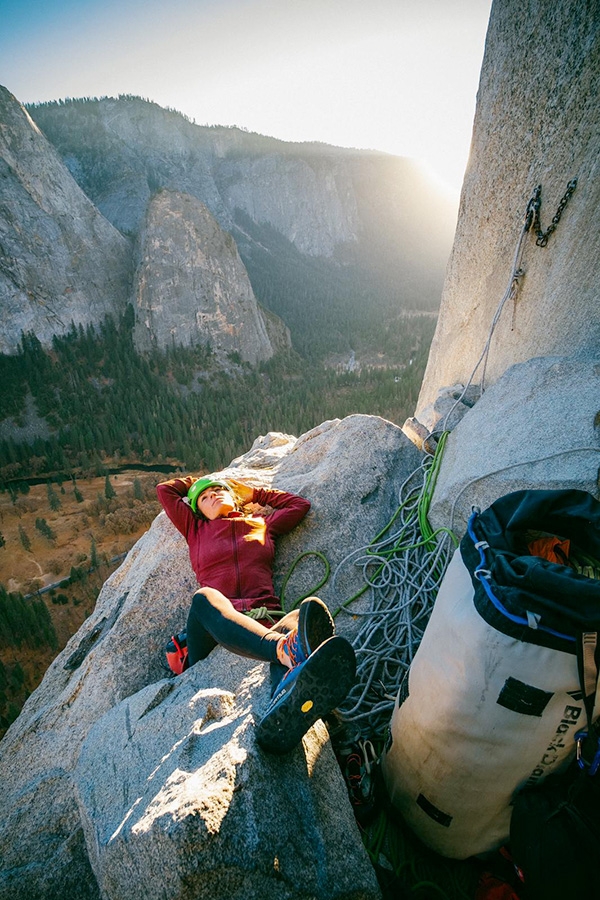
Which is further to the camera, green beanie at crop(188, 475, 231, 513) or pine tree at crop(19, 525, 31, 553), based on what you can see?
pine tree at crop(19, 525, 31, 553)

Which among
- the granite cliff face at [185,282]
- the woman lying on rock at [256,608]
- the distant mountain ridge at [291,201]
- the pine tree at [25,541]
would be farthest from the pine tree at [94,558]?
the distant mountain ridge at [291,201]

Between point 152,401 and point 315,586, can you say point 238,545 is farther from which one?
point 152,401

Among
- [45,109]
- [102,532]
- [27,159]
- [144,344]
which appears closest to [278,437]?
[102,532]

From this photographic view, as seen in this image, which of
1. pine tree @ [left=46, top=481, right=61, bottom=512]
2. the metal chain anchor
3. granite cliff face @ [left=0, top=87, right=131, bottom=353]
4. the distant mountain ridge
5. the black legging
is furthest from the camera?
the distant mountain ridge

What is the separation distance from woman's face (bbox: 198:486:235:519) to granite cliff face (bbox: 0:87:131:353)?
2114cm

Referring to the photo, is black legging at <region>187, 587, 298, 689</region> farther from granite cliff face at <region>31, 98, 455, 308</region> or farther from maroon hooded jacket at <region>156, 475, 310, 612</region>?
granite cliff face at <region>31, 98, 455, 308</region>

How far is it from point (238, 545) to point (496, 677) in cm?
182

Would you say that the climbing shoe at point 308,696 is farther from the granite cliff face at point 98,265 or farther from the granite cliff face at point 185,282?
the granite cliff face at point 185,282

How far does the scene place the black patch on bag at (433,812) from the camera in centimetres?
157

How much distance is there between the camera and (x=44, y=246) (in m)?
20.6

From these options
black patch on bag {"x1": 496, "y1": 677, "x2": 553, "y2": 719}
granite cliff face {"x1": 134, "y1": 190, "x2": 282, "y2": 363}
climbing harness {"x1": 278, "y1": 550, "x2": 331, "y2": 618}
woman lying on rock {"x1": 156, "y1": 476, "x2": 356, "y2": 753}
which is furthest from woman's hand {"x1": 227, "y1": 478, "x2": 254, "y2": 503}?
granite cliff face {"x1": 134, "y1": 190, "x2": 282, "y2": 363}

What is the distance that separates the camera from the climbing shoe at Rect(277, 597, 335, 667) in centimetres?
173

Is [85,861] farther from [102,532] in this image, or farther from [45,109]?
[45,109]

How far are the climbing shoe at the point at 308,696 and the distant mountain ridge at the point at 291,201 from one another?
102 ft
